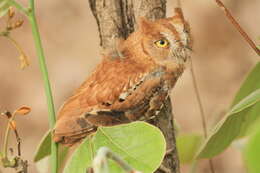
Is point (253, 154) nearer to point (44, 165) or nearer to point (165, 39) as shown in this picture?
point (165, 39)

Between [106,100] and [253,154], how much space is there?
0.24 meters

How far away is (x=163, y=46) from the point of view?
0.67m

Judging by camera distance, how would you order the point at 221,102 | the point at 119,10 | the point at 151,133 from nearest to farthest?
the point at 151,133
the point at 119,10
the point at 221,102

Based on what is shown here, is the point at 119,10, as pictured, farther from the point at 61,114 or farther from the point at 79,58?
the point at 79,58

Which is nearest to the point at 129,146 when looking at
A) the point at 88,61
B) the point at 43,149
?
the point at 43,149

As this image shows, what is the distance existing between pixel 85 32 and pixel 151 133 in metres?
1.41

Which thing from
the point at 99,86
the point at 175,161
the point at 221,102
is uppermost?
the point at 99,86

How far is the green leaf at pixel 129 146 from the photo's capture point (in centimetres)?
59

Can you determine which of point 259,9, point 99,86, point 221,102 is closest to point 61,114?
point 99,86

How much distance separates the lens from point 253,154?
446mm

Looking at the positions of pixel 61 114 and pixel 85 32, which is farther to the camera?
pixel 85 32

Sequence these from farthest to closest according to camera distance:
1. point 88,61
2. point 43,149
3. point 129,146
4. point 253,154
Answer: point 88,61
point 43,149
point 129,146
point 253,154

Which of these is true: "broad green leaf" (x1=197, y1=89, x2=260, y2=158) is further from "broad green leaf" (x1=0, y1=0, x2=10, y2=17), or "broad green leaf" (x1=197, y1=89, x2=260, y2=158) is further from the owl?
"broad green leaf" (x1=0, y1=0, x2=10, y2=17)

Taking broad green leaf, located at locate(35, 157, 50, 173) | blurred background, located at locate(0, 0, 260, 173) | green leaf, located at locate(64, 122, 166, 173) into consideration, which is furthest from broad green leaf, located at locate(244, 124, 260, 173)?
blurred background, located at locate(0, 0, 260, 173)
